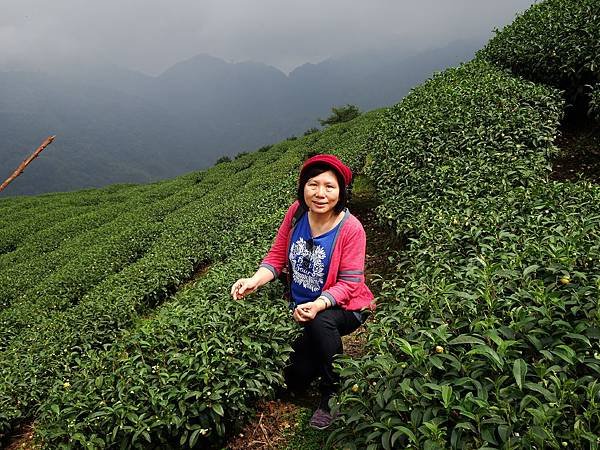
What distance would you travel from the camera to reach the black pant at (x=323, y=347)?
3.39 metres

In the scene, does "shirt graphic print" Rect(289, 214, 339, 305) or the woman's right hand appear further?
the woman's right hand

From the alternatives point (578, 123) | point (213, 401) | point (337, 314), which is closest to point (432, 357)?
point (337, 314)

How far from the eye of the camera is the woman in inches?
134

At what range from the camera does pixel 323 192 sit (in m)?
3.56

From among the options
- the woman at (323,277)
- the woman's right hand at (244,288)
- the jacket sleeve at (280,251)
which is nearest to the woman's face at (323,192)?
the woman at (323,277)

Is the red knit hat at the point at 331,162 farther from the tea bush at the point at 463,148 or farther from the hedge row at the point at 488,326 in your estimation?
the tea bush at the point at 463,148

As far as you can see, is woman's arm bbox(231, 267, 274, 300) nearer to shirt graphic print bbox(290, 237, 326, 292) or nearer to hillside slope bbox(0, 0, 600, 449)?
hillside slope bbox(0, 0, 600, 449)

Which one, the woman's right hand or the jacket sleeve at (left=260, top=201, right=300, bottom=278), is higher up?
the jacket sleeve at (left=260, top=201, right=300, bottom=278)

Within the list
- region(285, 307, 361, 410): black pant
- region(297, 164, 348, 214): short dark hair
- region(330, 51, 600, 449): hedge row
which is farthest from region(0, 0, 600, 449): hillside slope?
region(297, 164, 348, 214): short dark hair

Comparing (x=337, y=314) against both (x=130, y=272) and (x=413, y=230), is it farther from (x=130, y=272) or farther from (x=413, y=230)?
(x=130, y=272)

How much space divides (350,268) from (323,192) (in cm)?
66

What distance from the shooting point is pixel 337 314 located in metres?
3.49

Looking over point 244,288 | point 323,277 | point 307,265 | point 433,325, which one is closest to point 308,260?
point 307,265

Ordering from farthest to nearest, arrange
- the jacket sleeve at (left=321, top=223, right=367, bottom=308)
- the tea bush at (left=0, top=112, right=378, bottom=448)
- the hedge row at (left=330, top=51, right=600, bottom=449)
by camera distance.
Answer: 1. the jacket sleeve at (left=321, top=223, right=367, bottom=308)
2. the tea bush at (left=0, top=112, right=378, bottom=448)
3. the hedge row at (left=330, top=51, right=600, bottom=449)
